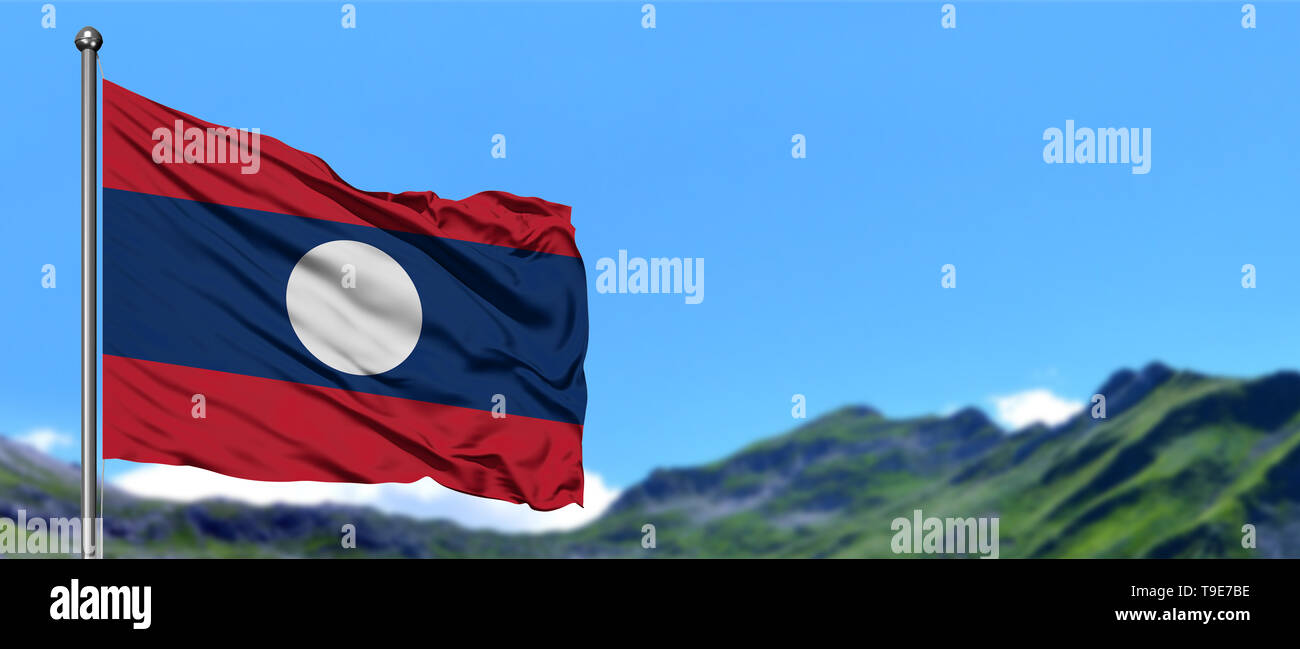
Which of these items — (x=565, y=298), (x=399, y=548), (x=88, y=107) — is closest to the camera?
(x=88, y=107)

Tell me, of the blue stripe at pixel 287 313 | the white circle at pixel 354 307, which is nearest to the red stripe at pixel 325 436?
the blue stripe at pixel 287 313

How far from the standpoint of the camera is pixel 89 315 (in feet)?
35.8

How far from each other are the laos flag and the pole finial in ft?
4.25

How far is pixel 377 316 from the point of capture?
1383 cm

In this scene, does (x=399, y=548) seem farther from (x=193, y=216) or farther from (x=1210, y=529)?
(x=193, y=216)

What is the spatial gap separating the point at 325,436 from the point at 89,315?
2865mm

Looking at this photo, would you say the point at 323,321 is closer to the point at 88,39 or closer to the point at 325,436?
the point at 325,436

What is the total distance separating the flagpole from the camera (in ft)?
34.8

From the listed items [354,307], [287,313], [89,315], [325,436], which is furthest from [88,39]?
[325,436]
